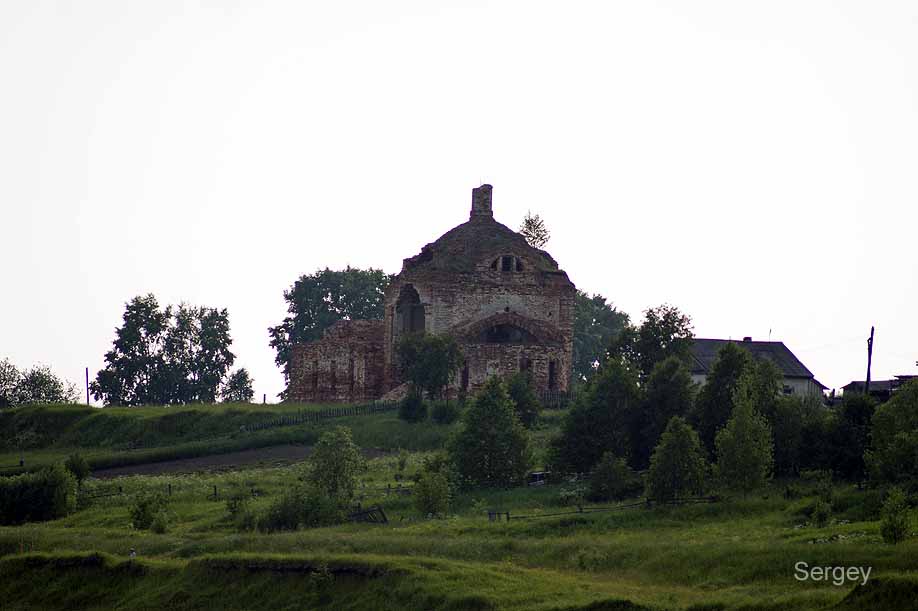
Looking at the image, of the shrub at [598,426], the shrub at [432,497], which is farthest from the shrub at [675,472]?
the shrub at [432,497]

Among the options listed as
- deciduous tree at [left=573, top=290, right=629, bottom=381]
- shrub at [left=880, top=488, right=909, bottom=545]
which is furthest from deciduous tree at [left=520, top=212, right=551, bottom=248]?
shrub at [left=880, top=488, right=909, bottom=545]

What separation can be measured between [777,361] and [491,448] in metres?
26.8

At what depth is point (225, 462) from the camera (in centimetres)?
6112

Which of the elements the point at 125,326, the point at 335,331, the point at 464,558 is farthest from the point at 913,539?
the point at 125,326

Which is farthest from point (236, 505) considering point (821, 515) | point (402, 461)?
point (821, 515)

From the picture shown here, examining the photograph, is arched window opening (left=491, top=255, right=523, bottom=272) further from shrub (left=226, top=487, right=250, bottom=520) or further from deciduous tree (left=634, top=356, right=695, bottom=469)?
→ shrub (left=226, top=487, right=250, bottom=520)

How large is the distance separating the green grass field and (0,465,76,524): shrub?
1.20 m

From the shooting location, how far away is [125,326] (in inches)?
3556

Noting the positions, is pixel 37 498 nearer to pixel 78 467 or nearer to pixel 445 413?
pixel 78 467

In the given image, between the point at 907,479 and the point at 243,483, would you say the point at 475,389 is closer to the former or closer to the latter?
the point at 243,483

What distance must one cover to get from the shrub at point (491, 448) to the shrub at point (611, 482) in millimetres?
3993

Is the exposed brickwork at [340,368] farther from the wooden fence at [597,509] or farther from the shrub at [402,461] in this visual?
the wooden fence at [597,509]

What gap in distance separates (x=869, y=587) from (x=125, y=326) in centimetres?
6833

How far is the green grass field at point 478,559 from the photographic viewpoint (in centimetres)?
3306
